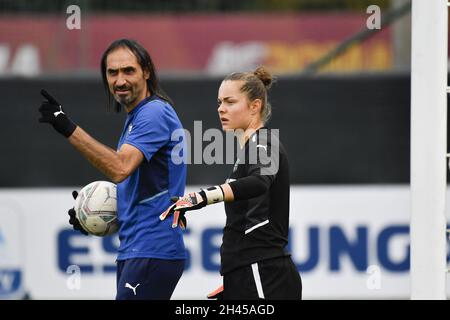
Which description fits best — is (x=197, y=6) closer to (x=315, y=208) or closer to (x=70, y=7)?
(x=70, y=7)

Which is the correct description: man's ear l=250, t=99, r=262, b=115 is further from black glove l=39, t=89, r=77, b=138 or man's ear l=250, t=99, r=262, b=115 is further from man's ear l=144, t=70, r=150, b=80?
black glove l=39, t=89, r=77, b=138

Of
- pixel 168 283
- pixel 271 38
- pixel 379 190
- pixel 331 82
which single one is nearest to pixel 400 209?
pixel 379 190

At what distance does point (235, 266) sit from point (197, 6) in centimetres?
892

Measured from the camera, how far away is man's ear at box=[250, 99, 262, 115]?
4949 millimetres

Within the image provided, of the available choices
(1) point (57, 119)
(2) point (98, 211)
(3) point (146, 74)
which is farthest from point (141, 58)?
(2) point (98, 211)

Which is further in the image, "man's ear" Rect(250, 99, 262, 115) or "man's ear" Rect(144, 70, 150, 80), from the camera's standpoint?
"man's ear" Rect(144, 70, 150, 80)

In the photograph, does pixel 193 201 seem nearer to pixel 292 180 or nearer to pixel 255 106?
pixel 255 106

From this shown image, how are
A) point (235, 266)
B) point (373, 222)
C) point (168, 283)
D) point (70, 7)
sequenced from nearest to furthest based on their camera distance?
point (235, 266) < point (168, 283) < point (373, 222) < point (70, 7)

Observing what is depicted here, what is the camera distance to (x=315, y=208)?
28.5 feet

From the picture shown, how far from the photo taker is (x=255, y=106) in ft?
16.3

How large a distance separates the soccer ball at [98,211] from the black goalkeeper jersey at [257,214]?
2.67 feet

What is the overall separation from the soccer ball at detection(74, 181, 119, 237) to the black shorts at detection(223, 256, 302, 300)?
0.87m

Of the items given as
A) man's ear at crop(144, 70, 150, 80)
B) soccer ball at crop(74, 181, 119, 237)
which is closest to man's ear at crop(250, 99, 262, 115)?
man's ear at crop(144, 70, 150, 80)

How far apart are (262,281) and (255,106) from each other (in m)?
0.89
